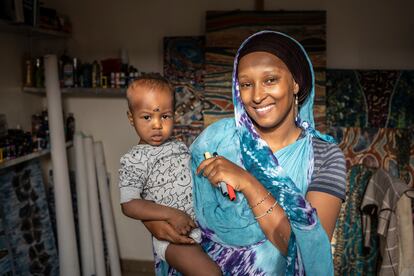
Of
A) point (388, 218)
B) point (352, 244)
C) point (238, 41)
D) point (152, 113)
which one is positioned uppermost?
point (238, 41)

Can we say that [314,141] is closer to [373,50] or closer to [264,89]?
[264,89]

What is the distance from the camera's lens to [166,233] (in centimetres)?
117

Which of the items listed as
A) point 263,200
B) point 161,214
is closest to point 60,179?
point 161,214

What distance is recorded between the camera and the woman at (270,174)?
931 millimetres

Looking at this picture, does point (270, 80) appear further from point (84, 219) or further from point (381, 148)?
point (84, 219)

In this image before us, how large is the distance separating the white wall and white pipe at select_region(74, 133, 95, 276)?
342 millimetres

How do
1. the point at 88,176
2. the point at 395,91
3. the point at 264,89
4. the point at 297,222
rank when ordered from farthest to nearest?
1. the point at 88,176
2. the point at 395,91
3. the point at 264,89
4. the point at 297,222

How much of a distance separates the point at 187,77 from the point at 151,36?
0.42 m

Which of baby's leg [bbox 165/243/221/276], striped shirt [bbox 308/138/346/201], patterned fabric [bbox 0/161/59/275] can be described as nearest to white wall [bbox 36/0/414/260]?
patterned fabric [bbox 0/161/59/275]

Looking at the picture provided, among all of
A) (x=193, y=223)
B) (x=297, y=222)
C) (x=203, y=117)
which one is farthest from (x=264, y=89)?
(x=203, y=117)

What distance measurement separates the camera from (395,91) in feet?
8.95

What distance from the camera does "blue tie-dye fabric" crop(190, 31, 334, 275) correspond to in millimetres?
950

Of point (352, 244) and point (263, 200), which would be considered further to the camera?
point (352, 244)

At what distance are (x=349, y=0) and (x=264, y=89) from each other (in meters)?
2.08
